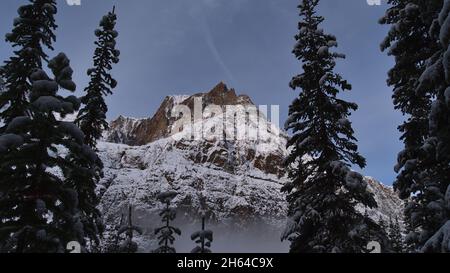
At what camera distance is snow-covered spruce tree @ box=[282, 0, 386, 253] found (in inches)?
597

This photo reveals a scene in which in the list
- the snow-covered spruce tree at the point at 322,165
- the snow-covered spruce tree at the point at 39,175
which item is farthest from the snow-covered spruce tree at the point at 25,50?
the snow-covered spruce tree at the point at 322,165

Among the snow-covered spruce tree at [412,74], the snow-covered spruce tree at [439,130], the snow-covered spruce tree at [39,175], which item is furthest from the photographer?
the snow-covered spruce tree at [412,74]

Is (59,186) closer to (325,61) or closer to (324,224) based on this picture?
(324,224)

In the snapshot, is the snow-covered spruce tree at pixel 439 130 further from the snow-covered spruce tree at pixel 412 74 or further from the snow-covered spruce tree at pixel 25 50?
the snow-covered spruce tree at pixel 25 50

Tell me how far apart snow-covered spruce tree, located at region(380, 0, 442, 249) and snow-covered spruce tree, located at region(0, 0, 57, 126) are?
13.2 m

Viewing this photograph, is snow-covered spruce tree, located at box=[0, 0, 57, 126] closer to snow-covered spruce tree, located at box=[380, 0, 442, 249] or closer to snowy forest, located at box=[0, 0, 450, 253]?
snowy forest, located at box=[0, 0, 450, 253]

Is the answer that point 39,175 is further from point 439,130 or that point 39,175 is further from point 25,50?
point 439,130

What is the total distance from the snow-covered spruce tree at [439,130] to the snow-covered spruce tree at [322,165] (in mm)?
2191

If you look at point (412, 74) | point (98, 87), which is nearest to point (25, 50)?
point (98, 87)

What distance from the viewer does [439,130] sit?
11250 millimetres

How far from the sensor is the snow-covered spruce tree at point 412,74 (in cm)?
1357

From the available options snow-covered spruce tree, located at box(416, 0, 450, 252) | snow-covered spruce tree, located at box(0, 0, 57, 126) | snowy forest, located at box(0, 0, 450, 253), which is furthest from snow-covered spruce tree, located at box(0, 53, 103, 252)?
snow-covered spruce tree, located at box(416, 0, 450, 252)

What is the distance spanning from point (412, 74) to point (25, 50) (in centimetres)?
1457
